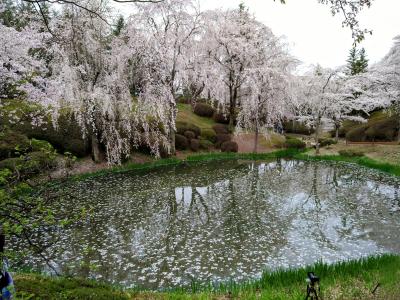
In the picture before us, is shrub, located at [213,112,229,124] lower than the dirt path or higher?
higher

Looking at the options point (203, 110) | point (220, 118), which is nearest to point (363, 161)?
point (220, 118)

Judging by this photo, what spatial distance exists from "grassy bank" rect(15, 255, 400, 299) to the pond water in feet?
2.43

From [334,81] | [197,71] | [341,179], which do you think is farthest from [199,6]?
[341,179]

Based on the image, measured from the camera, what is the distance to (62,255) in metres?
10.5

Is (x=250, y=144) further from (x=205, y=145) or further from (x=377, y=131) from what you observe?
(x=377, y=131)

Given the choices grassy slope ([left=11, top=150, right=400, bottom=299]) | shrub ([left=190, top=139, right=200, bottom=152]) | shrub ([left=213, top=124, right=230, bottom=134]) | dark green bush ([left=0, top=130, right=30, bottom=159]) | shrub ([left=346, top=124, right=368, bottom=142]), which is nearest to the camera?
grassy slope ([left=11, top=150, right=400, bottom=299])

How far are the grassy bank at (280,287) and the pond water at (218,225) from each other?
0.74 meters

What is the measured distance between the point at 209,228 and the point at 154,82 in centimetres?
1461

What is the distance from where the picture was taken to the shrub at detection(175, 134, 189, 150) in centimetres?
2905

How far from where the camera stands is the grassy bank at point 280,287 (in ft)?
19.9

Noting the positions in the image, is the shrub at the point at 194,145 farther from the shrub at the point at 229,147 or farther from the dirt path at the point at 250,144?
the dirt path at the point at 250,144

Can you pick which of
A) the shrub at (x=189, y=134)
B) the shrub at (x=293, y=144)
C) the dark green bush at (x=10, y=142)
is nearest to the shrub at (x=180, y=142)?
the shrub at (x=189, y=134)

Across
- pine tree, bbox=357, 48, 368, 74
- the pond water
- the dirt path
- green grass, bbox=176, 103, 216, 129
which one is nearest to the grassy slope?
the pond water

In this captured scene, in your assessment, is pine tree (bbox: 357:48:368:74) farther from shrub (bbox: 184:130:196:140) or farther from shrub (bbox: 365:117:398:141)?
shrub (bbox: 184:130:196:140)
